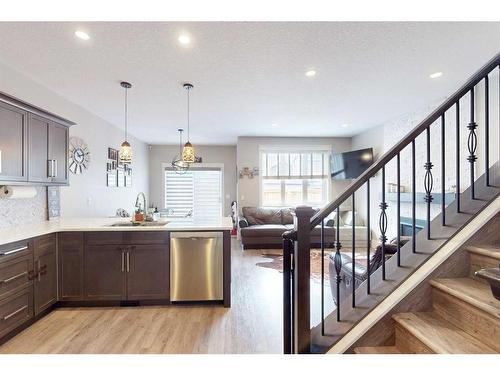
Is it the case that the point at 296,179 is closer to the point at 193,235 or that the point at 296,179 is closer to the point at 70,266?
the point at 193,235

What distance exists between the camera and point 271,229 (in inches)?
227

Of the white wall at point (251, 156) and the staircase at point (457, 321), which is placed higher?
the white wall at point (251, 156)

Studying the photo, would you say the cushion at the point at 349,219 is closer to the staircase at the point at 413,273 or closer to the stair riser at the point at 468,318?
the staircase at the point at 413,273

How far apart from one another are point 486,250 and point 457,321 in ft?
1.39

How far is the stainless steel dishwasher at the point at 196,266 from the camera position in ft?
9.50

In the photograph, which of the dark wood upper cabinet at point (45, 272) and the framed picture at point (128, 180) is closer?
the dark wood upper cabinet at point (45, 272)

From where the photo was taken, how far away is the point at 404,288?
4.95ft

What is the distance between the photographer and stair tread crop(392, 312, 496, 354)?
3.79 ft

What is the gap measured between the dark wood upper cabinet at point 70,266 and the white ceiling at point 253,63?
75.5 inches

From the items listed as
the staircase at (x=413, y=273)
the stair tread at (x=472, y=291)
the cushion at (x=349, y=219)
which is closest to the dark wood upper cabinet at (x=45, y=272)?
the staircase at (x=413, y=273)

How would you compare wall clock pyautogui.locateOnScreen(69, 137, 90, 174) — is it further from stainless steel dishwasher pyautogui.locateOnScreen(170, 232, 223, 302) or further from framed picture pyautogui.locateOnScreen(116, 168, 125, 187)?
stainless steel dishwasher pyautogui.locateOnScreen(170, 232, 223, 302)

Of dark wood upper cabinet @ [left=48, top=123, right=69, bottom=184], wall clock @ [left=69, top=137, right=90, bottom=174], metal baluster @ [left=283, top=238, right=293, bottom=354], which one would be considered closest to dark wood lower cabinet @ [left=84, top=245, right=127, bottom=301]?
dark wood upper cabinet @ [left=48, top=123, right=69, bottom=184]
